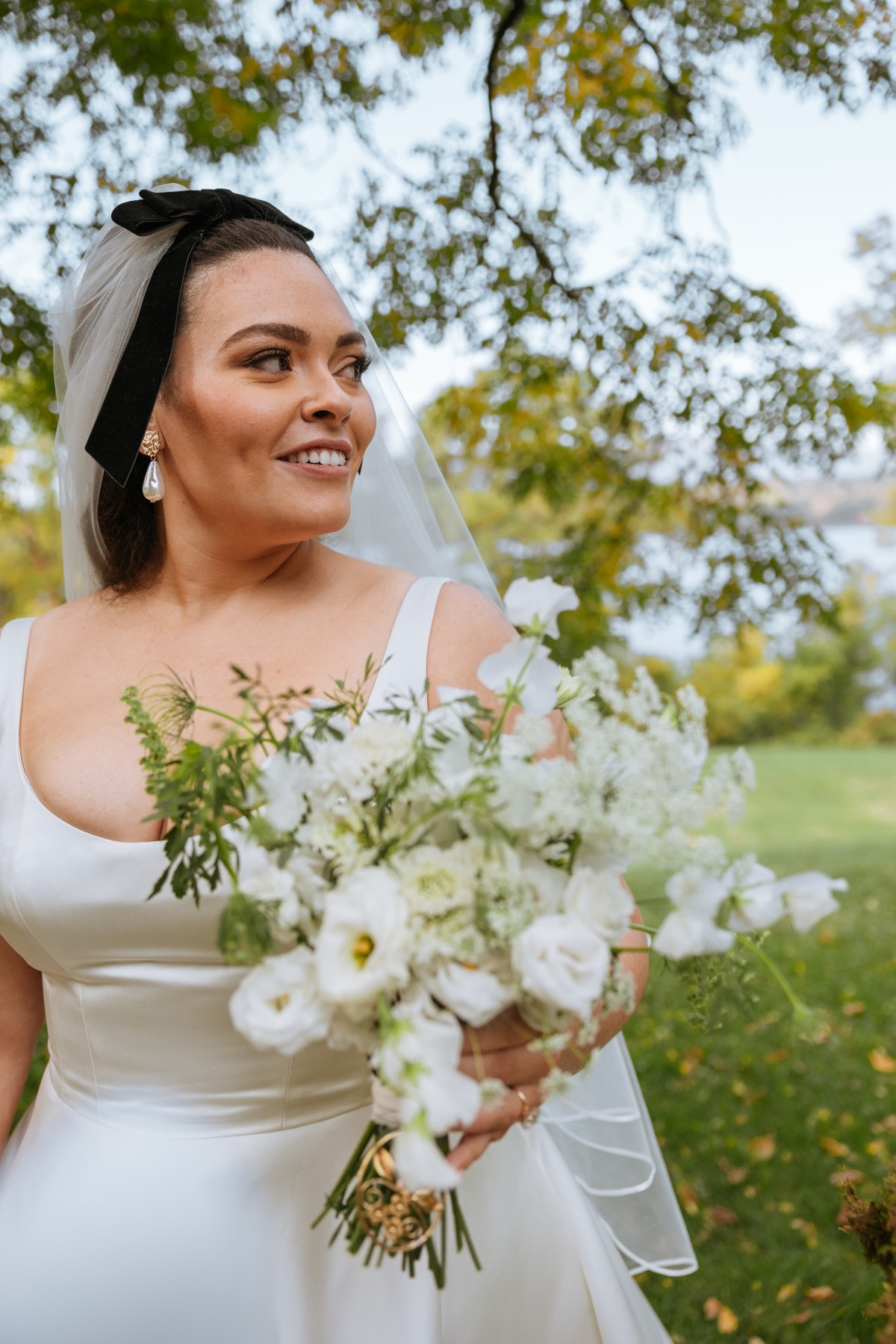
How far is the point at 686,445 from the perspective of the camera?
5203 millimetres

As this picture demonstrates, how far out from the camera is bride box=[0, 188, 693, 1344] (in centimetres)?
176

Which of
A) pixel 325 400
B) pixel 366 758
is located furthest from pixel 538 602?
pixel 325 400

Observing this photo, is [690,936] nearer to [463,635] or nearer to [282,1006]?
[282,1006]

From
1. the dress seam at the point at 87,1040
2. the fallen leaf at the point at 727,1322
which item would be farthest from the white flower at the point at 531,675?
the fallen leaf at the point at 727,1322

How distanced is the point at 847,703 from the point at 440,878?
2654 cm

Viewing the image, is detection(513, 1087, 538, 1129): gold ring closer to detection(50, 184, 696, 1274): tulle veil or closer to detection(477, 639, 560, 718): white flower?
detection(477, 639, 560, 718): white flower

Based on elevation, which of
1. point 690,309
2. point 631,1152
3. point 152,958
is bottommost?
point 631,1152

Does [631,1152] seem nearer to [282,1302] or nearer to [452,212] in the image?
[282,1302]

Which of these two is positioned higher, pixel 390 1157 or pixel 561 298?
pixel 561 298

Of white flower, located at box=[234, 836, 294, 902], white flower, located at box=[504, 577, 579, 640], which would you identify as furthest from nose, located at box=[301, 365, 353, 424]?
white flower, located at box=[234, 836, 294, 902]

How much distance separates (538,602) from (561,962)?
0.43 meters

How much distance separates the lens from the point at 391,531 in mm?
2543

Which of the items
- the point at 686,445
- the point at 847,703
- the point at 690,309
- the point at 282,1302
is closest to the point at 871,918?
the point at 686,445

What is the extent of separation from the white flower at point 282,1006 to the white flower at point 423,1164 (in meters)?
0.15
